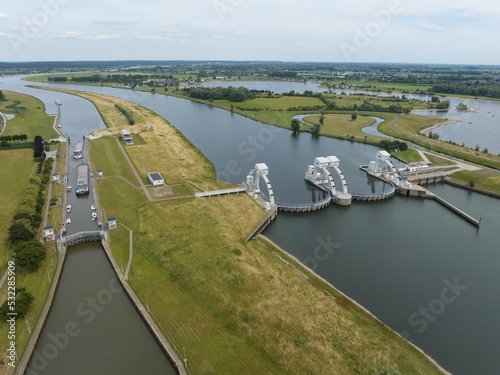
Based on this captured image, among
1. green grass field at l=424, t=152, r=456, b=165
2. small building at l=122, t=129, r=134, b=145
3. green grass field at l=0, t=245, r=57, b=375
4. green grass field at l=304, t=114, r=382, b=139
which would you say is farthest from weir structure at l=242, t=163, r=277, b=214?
green grass field at l=304, t=114, r=382, b=139

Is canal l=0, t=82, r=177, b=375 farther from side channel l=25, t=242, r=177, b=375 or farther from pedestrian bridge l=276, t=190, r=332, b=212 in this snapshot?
pedestrian bridge l=276, t=190, r=332, b=212

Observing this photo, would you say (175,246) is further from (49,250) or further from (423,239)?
(423,239)

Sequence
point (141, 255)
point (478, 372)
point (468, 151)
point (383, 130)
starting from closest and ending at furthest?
point (478, 372), point (141, 255), point (468, 151), point (383, 130)

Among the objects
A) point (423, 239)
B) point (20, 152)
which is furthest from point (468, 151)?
point (20, 152)

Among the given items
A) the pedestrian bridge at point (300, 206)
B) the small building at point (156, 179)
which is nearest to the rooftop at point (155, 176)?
the small building at point (156, 179)

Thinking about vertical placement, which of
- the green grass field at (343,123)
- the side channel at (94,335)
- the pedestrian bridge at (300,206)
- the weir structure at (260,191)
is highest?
the green grass field at (343,123)

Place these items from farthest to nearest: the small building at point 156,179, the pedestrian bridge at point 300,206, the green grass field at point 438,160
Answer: the green grass field at point 438,160, the small building at point 156,179, the pedestrian bridge at point 300,206

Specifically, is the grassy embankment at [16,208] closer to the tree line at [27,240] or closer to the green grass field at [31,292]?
the green grass field at [31,292]
